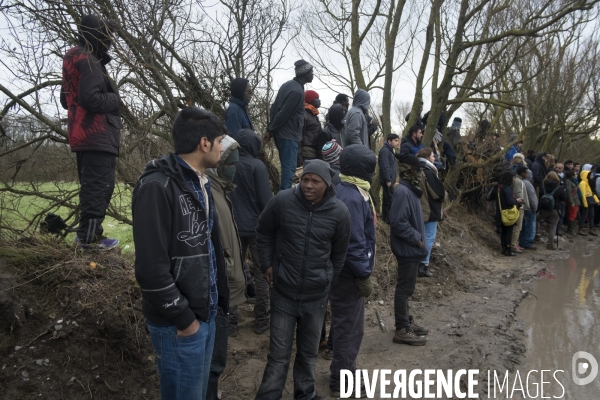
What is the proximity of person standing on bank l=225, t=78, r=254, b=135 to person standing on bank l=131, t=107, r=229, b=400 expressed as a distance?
297cm

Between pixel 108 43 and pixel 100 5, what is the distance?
111 cm

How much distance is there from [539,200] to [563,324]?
6.91m

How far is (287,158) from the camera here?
6191 mm

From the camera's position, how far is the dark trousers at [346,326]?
424 centimetres

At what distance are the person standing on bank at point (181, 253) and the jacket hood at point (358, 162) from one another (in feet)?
6.02

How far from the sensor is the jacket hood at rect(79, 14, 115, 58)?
13.3ft

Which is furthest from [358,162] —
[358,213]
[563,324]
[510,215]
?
[510,215]

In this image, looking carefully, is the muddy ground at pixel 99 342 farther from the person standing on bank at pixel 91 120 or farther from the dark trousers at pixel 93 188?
the person standing on bank at pixel 91 120

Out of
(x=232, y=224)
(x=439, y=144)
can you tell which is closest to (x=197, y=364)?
(x=232, y=224)

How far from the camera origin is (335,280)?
4.04 m

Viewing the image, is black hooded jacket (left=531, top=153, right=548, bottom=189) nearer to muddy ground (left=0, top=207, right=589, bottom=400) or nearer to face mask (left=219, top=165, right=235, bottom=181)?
muddy ground (left=0, top=207, right=589, bottom=400)

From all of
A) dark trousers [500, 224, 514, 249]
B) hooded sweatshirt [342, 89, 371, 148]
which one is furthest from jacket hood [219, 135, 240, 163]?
dark trousers [500, 224, 514, 249]

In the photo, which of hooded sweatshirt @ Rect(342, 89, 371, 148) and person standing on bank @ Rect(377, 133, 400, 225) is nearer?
hooded sweatshirt @ Rect(342, 89, 371, 148)

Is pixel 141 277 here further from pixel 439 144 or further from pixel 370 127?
pixel 439 144
